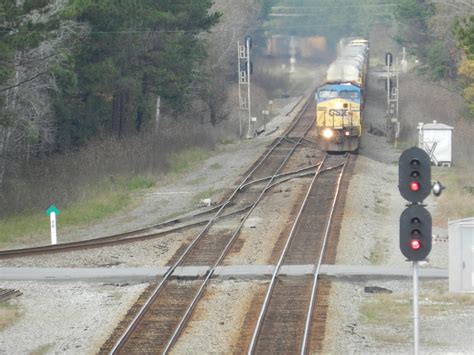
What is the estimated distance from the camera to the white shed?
40812mm

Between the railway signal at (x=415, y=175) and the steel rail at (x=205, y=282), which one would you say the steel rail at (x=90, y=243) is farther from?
the railway signal at (x=415, y=175)

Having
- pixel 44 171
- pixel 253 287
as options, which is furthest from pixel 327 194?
pixel 44 171

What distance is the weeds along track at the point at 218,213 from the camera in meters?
25.5

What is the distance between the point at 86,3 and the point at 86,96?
1104 centimetres

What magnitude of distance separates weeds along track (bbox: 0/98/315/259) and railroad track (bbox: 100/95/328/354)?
0.28 ft

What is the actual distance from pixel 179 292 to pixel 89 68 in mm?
26036

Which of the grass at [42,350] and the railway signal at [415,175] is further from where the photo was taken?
the grass at [42,350]

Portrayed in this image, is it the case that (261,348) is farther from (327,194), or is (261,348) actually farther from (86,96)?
(86,96)

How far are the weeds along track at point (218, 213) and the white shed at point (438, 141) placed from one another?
16.7 feet

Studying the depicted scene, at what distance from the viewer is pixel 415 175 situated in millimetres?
13195

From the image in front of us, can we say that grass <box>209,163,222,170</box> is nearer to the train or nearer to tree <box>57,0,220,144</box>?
the train

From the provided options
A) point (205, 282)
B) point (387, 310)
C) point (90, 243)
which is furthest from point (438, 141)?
point (387, 310)

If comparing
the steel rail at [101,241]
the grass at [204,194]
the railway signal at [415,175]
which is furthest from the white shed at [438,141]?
the railway signal at [415,175]

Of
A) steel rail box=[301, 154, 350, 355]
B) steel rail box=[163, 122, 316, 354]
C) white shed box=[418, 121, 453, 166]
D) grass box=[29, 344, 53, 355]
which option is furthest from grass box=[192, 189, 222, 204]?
grass box=[29, 344, 53, 355]
